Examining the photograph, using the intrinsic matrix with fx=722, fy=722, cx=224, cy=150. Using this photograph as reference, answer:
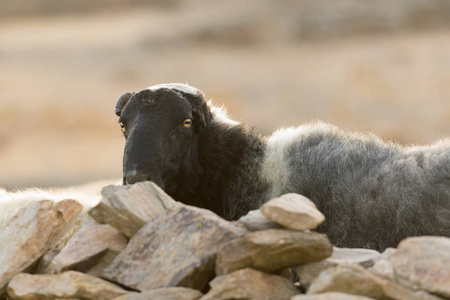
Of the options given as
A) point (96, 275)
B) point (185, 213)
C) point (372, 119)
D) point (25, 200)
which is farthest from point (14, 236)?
point (372, 119)

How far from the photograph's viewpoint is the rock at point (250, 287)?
13.7ft

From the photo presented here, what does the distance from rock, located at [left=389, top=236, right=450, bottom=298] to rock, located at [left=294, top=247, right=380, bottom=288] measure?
0.17 meters

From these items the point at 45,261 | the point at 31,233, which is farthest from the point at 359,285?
the point at 31,233

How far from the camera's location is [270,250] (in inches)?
172

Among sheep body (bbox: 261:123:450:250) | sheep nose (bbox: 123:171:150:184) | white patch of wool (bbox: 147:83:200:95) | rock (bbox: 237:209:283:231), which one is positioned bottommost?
sheep body (bbox: 261:123:450:250)

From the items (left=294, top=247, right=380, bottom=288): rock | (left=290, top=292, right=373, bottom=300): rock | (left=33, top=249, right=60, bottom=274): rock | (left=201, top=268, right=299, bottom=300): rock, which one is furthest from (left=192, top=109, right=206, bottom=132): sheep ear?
(left=290, top=292, right=373, bottom=300): rock

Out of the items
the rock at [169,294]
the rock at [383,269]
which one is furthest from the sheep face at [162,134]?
the rock at [383,269]

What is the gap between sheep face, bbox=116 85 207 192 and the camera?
7.06 m

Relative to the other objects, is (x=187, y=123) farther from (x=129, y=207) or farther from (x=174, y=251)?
(x=174, y=251)

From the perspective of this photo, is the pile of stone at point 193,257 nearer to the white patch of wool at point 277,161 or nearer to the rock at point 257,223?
the rock at point 257,223

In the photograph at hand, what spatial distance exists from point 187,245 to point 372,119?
74.2ft

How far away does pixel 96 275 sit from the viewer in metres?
4.98

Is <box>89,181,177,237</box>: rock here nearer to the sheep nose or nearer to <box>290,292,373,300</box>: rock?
<box>290,292,373,300</box>: rock

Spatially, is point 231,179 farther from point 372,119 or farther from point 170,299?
point 372,119
